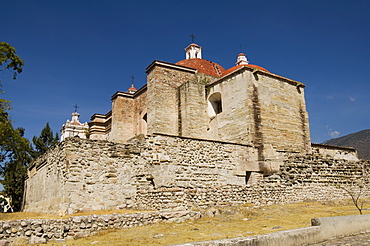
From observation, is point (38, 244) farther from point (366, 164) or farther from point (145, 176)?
point (366, 164)

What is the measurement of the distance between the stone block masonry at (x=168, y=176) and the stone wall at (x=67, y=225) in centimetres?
172

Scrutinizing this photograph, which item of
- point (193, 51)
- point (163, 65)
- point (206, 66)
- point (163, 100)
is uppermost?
point (193, 51)

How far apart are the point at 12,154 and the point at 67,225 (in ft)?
54.3

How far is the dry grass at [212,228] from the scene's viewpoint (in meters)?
6.08

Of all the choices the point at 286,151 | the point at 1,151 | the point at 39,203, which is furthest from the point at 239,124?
the point at 1,151

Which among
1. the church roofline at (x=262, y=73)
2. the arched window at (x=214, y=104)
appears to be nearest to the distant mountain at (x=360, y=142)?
the church roofline at (x=262, y=73)

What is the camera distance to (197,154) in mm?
12078

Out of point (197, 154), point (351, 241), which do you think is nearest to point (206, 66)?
point (197, 154)

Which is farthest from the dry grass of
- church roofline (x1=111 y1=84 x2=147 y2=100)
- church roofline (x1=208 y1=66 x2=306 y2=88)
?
church roofline (x1=111 y1=84 x2=147 y2=100)

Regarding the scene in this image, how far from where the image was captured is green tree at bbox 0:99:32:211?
14823 millimetres

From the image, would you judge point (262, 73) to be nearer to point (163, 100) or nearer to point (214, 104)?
point (214, 104)

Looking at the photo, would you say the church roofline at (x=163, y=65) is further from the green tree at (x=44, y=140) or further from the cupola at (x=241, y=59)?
the green tree at (x=44, y=140)

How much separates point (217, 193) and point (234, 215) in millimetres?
1328

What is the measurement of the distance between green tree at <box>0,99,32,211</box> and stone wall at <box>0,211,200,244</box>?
350 inches
